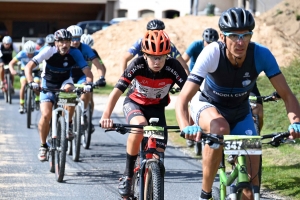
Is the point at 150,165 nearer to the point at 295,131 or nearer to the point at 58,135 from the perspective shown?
the point at 295,131

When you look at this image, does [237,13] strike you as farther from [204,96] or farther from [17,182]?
[17,182]

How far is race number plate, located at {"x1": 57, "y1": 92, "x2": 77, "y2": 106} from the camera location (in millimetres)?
11273

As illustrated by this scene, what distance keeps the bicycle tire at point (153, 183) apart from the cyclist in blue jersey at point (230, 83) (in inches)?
19.4

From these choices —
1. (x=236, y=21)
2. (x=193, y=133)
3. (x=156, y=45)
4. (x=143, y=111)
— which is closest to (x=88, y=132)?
(x=143, y=111)

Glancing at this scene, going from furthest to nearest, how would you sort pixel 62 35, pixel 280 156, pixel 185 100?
1. pixel 280 156
2. pixel 62 35
3. pixel 185 100

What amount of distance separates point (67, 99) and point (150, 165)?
14.9 ft

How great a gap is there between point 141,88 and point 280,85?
6.87ft

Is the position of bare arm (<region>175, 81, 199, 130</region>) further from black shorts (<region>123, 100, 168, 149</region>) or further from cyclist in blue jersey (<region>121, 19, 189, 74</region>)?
cyclist in blue jersey (<region>121, 19, 189, 74</region>)

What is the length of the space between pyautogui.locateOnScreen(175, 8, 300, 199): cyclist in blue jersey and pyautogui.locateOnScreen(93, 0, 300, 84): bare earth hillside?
2458 cm

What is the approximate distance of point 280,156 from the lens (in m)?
12.1

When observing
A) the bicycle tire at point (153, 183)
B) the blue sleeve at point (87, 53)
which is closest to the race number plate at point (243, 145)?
the bicycle tire at point (153, 183)

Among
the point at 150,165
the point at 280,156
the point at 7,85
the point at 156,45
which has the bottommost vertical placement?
the point at 7,85

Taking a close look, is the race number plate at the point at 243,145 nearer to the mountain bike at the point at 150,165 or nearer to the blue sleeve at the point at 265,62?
the blue sleeve at the point at 265,62

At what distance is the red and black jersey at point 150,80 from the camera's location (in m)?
7.77
